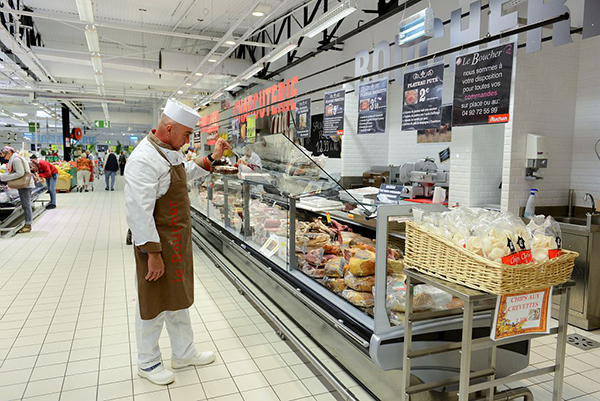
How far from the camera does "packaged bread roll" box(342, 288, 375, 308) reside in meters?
2.69

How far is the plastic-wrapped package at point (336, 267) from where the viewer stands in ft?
10.5

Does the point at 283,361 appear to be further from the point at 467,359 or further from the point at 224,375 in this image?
the point at 467,359

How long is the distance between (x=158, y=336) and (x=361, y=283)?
1514 mm

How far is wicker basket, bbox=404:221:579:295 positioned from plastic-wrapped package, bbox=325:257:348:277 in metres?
1.23

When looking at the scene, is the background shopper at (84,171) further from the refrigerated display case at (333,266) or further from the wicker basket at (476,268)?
the wicker basket at (476,268)

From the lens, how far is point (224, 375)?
3035 mm

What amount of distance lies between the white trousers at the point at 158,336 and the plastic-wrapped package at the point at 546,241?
2375 millimetres

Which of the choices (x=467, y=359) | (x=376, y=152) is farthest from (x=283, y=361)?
(x=376, y=152)

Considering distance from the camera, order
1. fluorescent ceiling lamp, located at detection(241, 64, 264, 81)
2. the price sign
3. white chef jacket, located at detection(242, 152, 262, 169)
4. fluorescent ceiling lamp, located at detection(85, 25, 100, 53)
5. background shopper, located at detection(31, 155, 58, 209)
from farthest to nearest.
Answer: background shopper, located at detection(31, 155, 58, 209) < fluorescent ceiling lamp, located at detection(241, 64, 264, 81) < fluorescent ceiling lamp, located at detection(85, 25, 100, 53) < the price sign < white chef jacket, located at detection(242, 152, 262, 169)

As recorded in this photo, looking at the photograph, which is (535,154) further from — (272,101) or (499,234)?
(272,101)

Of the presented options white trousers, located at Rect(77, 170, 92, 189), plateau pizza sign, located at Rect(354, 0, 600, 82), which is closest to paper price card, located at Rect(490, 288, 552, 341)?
plateau pizza sign, located at Rect(354, 0, 600, 82)

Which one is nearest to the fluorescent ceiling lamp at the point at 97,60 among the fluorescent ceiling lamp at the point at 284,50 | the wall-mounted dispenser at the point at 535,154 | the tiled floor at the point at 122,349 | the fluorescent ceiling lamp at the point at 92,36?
the fluorescent ceiling lamp at the point at 92,36

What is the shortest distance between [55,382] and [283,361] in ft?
5.23

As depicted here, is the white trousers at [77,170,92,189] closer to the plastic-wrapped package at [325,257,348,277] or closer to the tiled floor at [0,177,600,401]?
the tiled floor at [0,177,600,401]
